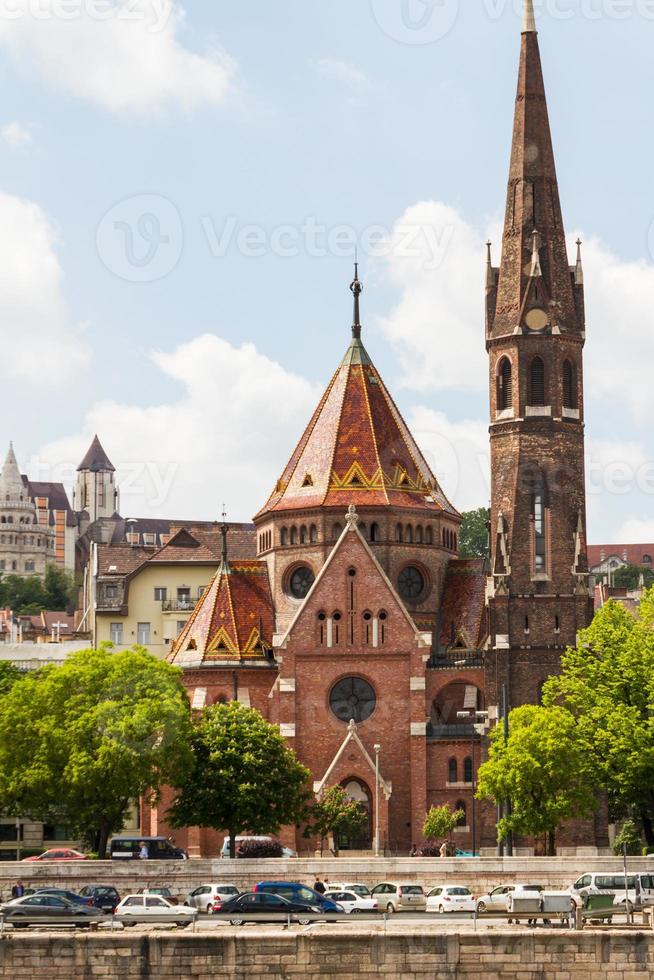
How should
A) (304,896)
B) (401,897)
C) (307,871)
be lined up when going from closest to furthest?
(304,896), (401,897), (307,871)

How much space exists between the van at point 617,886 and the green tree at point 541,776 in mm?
20070

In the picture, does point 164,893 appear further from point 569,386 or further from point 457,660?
point 569,386

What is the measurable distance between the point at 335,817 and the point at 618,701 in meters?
16.1

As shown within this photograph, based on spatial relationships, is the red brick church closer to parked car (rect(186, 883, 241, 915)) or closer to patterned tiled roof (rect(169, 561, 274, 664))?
patterned tiled roof (rect(169, 561, 274, 664))

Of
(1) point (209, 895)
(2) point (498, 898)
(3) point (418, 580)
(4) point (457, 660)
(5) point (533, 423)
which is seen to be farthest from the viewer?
(3) point (418, 580)

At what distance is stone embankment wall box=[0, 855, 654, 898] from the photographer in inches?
3155

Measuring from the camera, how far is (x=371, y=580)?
362 feet

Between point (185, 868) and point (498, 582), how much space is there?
31.9 meters

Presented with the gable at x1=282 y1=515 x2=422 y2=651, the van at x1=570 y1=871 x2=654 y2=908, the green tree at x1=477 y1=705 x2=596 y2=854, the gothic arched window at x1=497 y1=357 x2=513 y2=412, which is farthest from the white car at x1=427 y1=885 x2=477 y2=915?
the gothic arched window at x1=497 y1=357 x2=513 y2=412

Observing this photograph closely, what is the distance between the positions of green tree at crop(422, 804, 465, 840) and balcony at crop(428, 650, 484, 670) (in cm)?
913

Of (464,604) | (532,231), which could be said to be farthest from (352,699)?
(532,231)

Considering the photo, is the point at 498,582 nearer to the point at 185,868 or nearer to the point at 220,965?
the point at 185,868

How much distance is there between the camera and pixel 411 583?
4582 inches

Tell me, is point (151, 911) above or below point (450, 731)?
below
